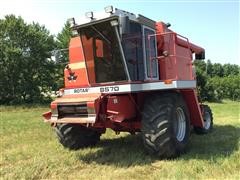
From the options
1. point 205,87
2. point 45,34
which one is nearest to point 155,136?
point 45,34

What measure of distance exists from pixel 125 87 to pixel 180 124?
165cm

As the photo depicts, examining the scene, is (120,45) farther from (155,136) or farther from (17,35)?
(17,35)

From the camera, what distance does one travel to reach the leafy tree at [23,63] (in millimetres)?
32000

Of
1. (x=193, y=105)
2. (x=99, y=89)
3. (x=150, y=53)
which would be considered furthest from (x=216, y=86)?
(x=99, y=89)

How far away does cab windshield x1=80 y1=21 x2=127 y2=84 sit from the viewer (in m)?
8.69

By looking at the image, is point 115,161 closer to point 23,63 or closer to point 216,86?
point 23,63

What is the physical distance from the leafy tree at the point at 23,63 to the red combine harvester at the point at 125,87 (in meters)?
23.2

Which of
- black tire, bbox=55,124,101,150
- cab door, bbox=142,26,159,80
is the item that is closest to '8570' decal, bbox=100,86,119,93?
cab door, bbox=142,26,159,80

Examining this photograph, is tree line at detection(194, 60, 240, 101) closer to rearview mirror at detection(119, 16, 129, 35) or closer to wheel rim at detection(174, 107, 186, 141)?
wheel rim at detection(174, 107, 186, 141)

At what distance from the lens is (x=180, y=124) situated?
9.16m

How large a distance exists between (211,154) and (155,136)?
4.14 ft

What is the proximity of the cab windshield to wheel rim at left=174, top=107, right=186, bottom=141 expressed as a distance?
58.8 inches

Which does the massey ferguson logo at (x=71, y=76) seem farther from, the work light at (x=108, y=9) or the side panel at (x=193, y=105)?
the side panel at (x=193, y=105)

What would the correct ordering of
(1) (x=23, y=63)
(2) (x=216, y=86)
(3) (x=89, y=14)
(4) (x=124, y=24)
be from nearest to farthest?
(4) (x=124, y=24) < (3) (x=89, y=14) < (1) (x=23, y=63) < (2) (x=216, y=86)
